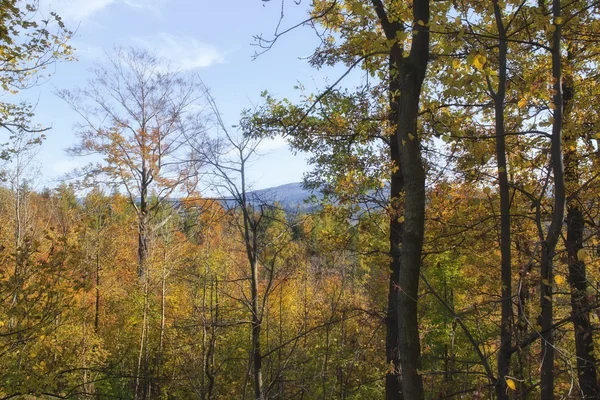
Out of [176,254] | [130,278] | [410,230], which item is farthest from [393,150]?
[130,278]

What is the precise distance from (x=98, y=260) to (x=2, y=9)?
1133 cm

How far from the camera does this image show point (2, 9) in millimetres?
Result: 4621

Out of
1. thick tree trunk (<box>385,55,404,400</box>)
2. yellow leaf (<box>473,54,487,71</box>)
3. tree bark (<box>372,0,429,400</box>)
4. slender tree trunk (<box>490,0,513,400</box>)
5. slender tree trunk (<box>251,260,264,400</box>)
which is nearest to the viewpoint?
yellow leaf (<box>473,54,487,71</box>)

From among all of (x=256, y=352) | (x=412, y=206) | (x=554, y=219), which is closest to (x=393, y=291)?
(x=256, y=352)

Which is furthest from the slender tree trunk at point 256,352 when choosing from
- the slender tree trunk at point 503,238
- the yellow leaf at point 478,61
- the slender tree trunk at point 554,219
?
the yellow leaf at point 478,61

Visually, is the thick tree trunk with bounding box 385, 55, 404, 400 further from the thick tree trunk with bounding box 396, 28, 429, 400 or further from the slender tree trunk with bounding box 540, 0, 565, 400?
the thick tree trunk with bounding box 396, 28, 429, 400

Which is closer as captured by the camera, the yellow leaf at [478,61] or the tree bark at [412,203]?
the yellow leaf at [478,61]

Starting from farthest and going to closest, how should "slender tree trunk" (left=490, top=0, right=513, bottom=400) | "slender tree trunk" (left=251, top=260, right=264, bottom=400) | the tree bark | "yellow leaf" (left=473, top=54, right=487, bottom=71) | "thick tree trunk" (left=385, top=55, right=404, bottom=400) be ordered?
"thick tree trunk" (left=385, top=55, right=404, bottom=400) → "slender tree trunk" (left=251, top=260, right=264, bottom=400) → "slender tree trunk" (left=490, top=0, right=513, bottom=400) → the tree bark → "yellow leaf" (left=473, top=54, right=487, bottom=71)

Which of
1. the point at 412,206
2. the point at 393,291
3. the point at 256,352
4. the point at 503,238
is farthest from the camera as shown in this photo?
the point at 393,291

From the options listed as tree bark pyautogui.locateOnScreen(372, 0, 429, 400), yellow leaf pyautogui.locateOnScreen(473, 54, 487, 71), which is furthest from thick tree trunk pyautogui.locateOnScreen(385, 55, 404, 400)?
yellow leaf pyautogui.locateOnScreen(473, 54, 487, 71)

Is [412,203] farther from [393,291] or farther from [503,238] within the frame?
[393,291]

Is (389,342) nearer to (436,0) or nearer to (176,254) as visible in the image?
(436,0)

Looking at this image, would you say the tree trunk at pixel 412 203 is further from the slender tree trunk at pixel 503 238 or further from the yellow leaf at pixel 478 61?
the slender tree trunk at pixel 503 238

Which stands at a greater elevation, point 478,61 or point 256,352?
point 478,61
